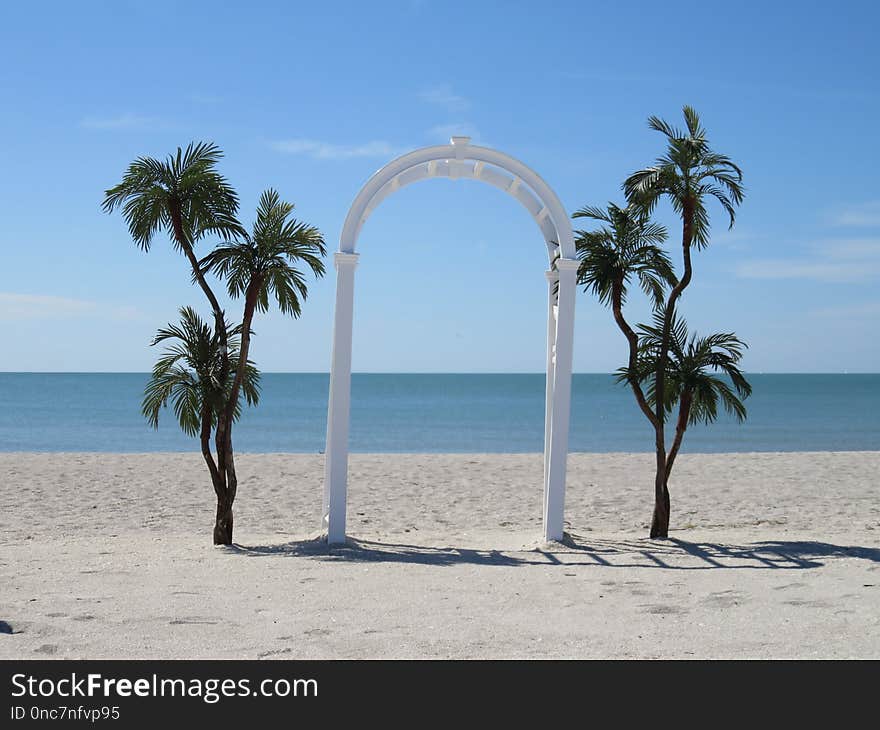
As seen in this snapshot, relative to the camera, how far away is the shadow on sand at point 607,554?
25.1 ft

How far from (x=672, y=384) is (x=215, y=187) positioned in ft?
17.0

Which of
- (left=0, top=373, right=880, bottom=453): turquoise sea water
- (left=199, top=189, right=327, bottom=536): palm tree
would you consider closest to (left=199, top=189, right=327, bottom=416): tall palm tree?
(left=199, top=189, right=327, bottom=536): palm tree

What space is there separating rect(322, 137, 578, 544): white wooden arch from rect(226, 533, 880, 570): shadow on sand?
14.5 inches

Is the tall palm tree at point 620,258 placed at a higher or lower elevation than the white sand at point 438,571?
higher

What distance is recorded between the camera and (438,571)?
7184 millimetres

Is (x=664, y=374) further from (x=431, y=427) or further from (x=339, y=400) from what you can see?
(x=431, y=427)

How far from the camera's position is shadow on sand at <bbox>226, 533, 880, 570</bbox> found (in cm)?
766

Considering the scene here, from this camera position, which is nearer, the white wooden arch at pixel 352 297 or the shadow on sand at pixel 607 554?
the shadow on sand at pixel 607 554

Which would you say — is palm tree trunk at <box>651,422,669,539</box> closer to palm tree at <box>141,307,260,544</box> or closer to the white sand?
the white sand

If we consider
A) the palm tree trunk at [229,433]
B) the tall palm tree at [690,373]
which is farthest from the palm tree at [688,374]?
the palm tree trunk at [229,433]

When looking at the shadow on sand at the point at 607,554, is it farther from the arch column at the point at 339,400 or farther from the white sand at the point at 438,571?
the arch column at the point at 339,400

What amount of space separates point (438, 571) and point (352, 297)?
295cm

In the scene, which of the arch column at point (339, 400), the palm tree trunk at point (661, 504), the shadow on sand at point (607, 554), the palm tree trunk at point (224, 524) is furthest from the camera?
the palm tree trunk at point (661, 504)
